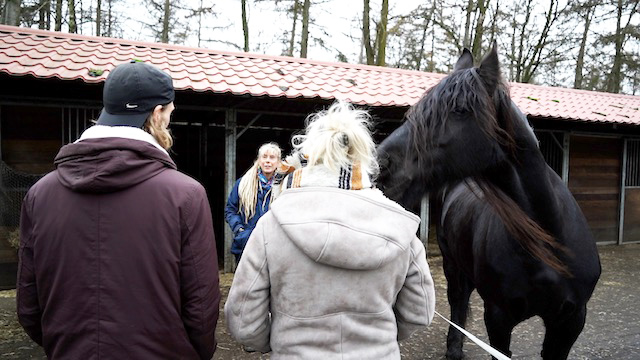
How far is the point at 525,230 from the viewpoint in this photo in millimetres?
2090

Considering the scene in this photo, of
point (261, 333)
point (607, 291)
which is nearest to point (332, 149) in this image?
point (261, 333)

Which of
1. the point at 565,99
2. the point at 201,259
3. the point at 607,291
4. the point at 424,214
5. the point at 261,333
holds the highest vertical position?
the point at 565,99

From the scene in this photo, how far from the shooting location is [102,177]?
1134 millimetres

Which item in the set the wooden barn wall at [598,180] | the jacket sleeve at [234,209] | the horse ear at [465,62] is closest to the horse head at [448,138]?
the horse ear at [465,62]

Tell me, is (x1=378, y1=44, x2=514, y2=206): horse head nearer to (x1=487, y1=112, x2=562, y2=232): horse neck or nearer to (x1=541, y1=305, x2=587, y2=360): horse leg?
(x1=487, y1=112, x2=562, y2=232): horse neck

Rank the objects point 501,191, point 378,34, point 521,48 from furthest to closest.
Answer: point 521,48 → point 378,34 → point 501,191

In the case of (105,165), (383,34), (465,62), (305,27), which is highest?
(305,27)

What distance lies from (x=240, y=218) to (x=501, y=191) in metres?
2.27

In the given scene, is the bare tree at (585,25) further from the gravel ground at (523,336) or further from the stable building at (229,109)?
the gravel ground at (523,336)

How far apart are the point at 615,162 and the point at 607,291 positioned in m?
4.70

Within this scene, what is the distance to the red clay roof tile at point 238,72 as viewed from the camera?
5.16 meters

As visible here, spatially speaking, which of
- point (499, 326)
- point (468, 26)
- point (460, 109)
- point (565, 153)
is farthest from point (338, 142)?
point (468, 26)

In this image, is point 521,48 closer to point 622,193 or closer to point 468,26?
point 468,26

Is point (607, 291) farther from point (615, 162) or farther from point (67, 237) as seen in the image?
point (67, 237)
